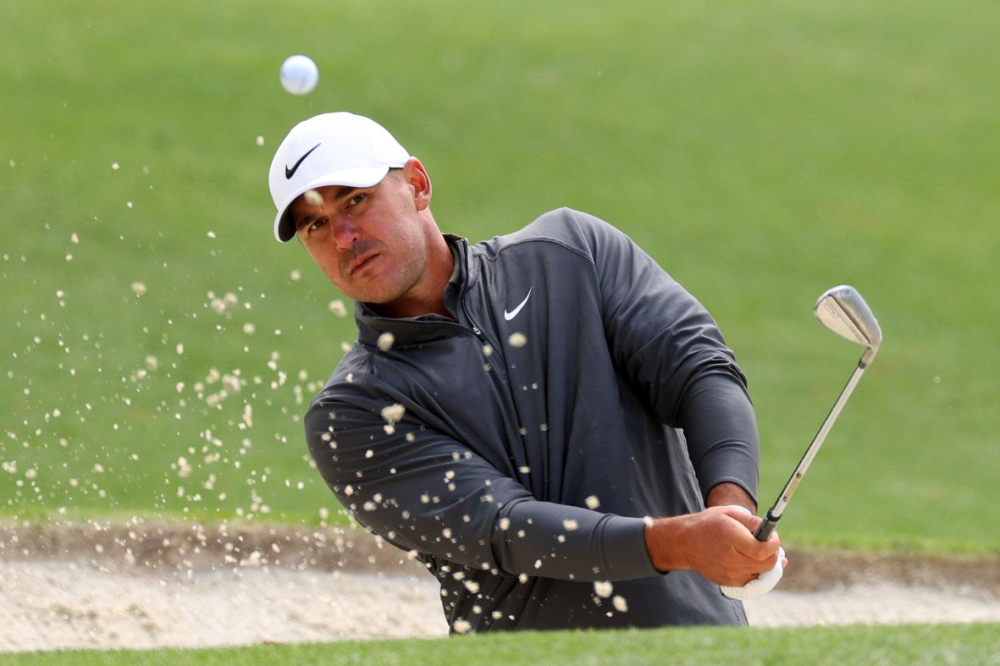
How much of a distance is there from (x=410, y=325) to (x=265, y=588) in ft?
7.82

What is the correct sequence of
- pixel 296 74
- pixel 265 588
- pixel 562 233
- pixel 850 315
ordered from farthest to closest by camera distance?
pixel 296 74, pixel 265 588, pixel 562 233, pixel 850 315

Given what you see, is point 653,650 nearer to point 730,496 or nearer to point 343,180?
point 730,496

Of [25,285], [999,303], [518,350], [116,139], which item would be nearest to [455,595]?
[518,350]

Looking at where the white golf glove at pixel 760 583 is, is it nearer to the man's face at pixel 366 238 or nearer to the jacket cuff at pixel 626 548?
the jacket cuff at pixel 626 548

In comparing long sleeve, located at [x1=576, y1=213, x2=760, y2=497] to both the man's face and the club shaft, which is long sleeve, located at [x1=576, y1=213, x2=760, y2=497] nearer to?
the club shaft

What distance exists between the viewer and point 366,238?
2309 mm

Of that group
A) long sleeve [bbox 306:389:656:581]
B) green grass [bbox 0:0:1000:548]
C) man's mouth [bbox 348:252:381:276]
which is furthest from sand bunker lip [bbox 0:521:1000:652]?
man's mouth [bbox 348:252:381:276]

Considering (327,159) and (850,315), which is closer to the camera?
(850,315)

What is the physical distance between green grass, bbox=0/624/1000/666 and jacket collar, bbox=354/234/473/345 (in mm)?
549

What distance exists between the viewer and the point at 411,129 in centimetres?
869

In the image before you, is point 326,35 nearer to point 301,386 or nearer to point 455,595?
point 301,386

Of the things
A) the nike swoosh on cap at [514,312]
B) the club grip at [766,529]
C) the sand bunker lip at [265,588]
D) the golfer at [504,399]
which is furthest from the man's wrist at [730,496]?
the sand bunker lip at [265,588]

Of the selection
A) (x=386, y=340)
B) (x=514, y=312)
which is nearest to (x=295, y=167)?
(x=386, y=340)

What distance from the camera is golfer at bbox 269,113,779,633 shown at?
87.1 inches
